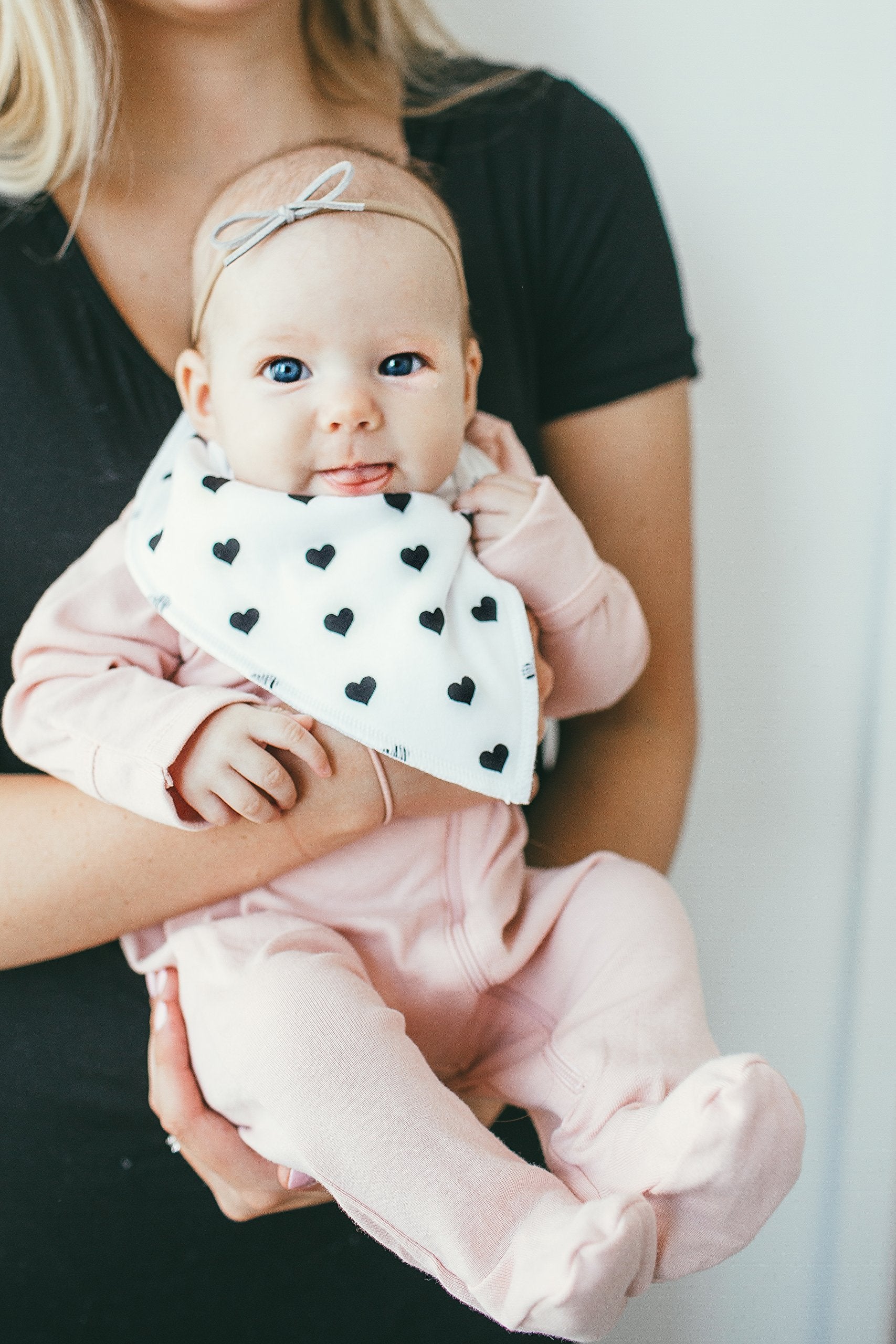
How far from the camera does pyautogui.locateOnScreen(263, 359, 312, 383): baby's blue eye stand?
0.82 meters

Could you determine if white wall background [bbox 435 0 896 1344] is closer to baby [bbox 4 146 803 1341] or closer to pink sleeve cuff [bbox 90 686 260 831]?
baby [bbox 4 146 803 1341]

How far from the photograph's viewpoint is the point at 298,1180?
78 centimetres

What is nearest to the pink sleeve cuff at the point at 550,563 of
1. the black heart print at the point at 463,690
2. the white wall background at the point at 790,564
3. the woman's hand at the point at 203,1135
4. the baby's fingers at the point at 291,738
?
the black heart print at the point at 463,690

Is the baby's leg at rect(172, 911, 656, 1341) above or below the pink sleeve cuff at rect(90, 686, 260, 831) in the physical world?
below

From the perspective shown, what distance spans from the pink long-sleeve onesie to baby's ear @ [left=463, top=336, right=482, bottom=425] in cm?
12

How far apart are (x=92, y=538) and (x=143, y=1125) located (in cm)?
53

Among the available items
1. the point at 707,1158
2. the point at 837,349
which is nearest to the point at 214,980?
the point at 707,1158

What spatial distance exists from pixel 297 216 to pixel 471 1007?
0.65 meters

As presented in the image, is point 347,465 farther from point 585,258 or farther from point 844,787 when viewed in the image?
point 844,787

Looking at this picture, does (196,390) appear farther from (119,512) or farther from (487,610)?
(487,610)

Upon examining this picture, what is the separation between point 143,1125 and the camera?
3.11 feet

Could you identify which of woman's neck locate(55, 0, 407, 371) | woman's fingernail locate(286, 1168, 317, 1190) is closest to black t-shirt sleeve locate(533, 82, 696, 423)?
woman's neck locate(55, 0, 407, 371)

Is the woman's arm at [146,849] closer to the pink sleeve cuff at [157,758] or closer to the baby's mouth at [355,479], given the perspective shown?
the pink sleeve cuff at [157,758]

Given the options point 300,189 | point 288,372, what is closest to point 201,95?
point 300,189
